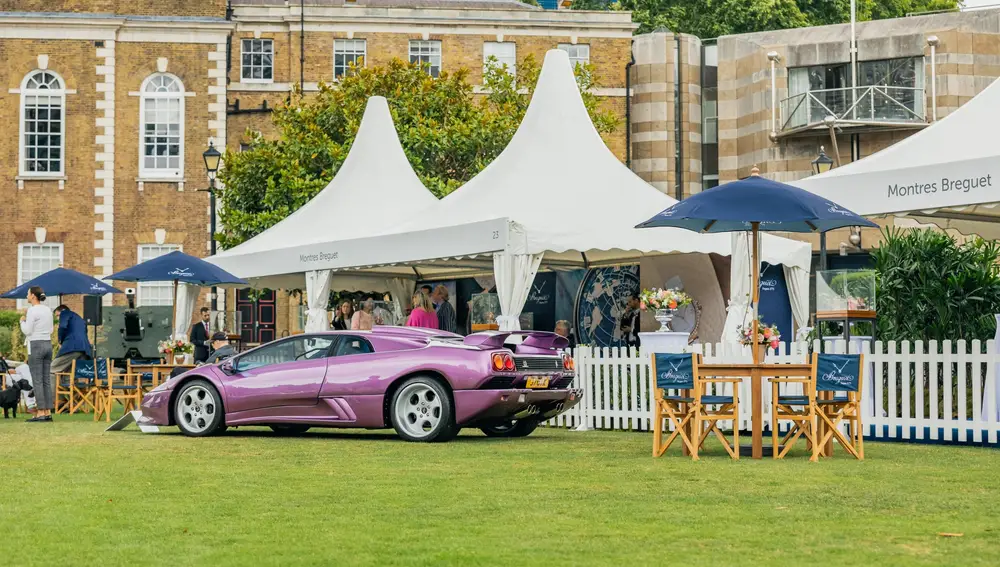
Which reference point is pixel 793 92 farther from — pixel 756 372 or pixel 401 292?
pixel 756 372

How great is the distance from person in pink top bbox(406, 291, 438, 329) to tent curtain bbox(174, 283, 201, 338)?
4470 mm

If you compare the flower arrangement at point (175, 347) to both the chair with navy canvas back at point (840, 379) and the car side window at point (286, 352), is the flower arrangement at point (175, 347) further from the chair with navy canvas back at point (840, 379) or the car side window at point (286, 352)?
the chair with navy canvas back at point (840, 379)

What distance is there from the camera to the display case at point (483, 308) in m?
23.2

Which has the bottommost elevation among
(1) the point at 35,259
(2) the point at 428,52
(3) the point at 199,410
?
(3) the point at 199,410

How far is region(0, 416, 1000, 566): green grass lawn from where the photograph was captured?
705 cm

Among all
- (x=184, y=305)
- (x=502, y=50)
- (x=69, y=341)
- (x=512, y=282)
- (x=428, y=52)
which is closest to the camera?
(x=512, y=282)

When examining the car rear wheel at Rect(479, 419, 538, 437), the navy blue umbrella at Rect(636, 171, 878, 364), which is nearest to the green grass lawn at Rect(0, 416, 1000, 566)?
the navy blue umbrella at Rect(636, 171, 878, 364)

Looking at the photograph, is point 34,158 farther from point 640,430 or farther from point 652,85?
point 640,430

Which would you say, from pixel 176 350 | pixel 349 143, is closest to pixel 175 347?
pixel 176 350

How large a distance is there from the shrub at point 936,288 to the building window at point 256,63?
30.5 metres

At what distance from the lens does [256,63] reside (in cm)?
4653

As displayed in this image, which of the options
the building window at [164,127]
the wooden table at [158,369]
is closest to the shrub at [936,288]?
the wooden table at [158,369]

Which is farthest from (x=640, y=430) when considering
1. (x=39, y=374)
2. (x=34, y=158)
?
(x=34, y=158)

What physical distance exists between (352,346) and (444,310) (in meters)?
7.50
